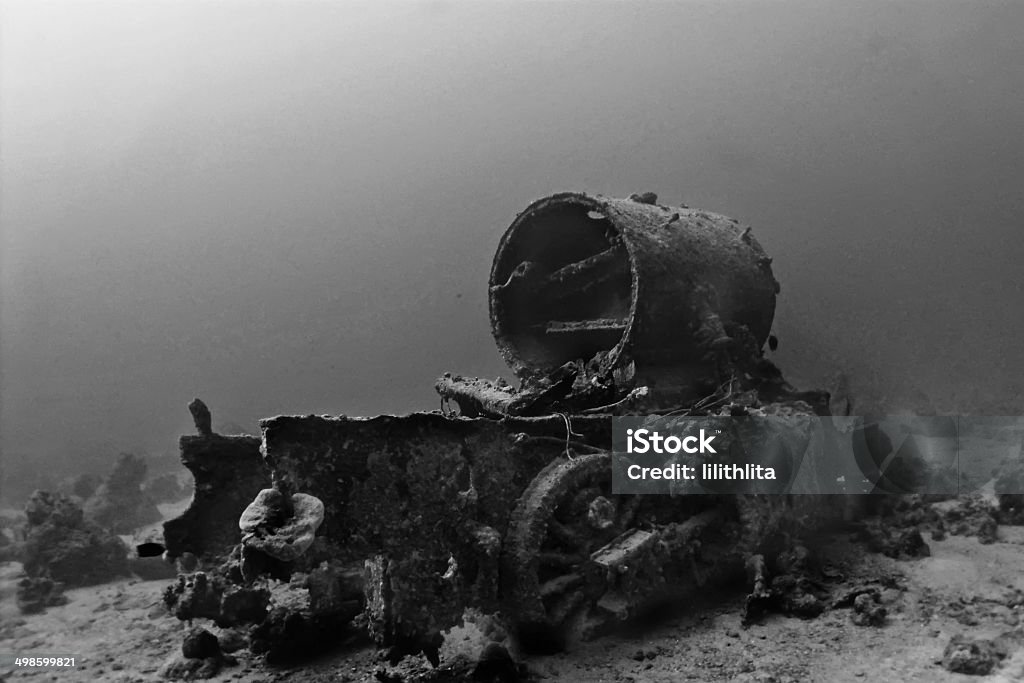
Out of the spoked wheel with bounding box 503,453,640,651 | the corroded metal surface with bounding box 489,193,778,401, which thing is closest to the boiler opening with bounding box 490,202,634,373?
the corroded metal surface with bounding box 489,193,778,401

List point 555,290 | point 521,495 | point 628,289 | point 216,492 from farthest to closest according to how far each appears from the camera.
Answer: point 555,290 < point 628,289 < point 216,492 < point 521,495

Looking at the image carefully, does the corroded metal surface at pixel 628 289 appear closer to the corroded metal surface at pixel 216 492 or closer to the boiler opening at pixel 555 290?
the boiler opening at pixel 555 290

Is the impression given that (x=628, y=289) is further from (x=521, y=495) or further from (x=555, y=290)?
(x=521, y=495)

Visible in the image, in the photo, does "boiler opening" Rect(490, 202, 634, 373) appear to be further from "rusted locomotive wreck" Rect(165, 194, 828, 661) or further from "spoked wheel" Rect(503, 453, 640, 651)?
"spoked wheel" Rect(503, 453, 640, 651)

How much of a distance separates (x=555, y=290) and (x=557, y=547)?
3.21 m

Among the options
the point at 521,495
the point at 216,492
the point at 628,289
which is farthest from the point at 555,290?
the point at 216,492

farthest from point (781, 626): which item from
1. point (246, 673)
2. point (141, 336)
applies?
point (141, 336)

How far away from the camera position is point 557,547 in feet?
10.2

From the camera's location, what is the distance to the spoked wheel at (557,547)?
2.82 metres

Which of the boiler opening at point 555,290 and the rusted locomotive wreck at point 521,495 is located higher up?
the boiler opening at point 555,290

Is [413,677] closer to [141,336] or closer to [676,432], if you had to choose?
[676,432]

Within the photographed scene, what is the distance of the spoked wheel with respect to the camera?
9.24 ft

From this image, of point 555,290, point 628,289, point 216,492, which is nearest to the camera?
point 216,492

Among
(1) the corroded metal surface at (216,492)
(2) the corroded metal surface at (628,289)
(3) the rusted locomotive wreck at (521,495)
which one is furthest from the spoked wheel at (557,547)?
(1) the corroded metal surface at (216,492)
